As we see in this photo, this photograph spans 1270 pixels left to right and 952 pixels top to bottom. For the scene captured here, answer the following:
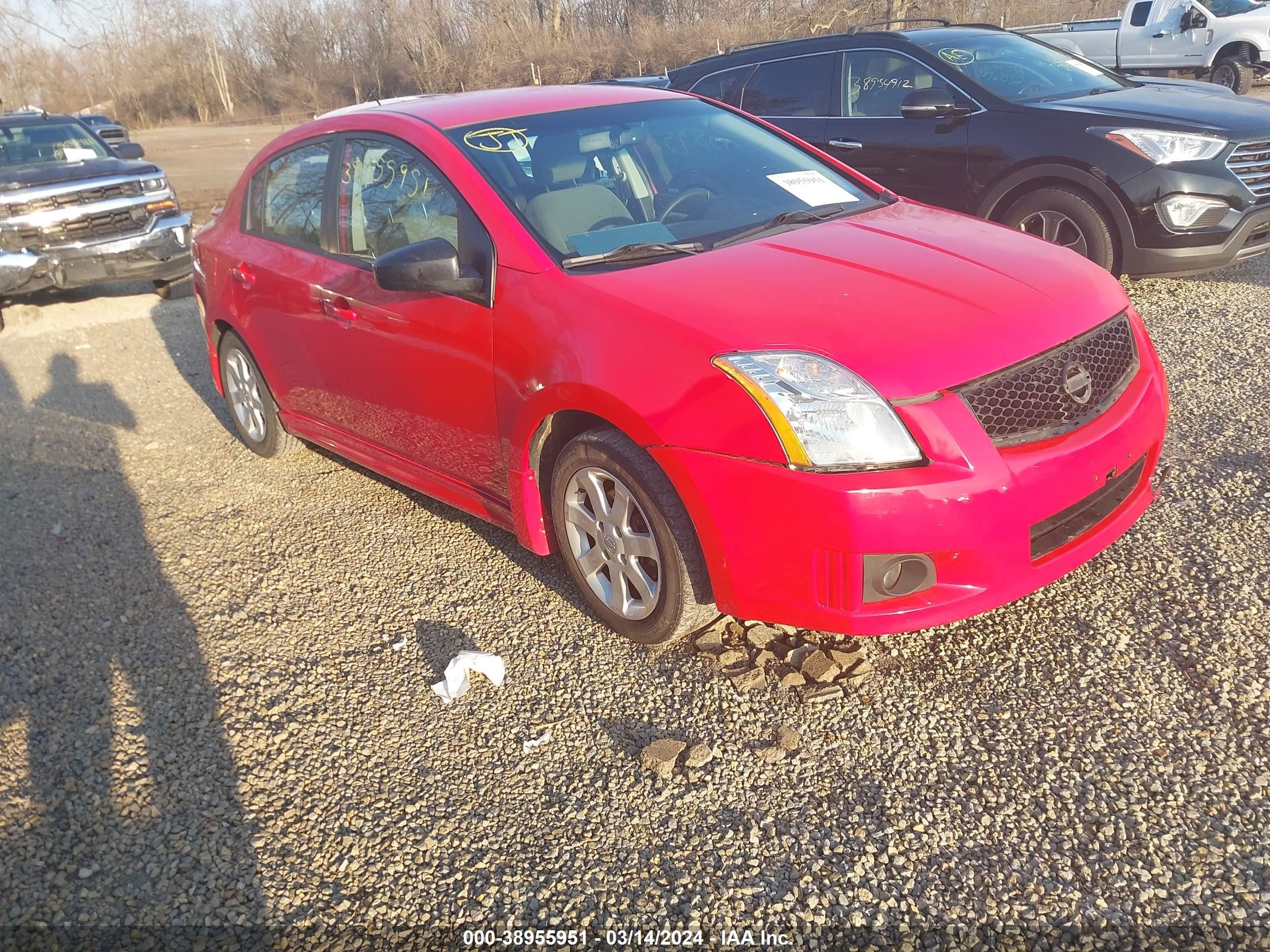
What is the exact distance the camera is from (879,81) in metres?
7.23

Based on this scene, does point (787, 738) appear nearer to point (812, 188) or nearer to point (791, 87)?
point (812, 188)

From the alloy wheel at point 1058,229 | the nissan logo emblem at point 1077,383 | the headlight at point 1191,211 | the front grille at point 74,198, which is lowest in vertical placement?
the alloy wheel at point 1058,229

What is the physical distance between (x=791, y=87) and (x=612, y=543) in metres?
5.61

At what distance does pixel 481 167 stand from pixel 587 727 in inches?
79.5

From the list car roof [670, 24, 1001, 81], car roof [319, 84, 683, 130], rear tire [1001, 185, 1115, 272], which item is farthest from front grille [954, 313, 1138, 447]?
car roof [670, 24, 1001, 81]

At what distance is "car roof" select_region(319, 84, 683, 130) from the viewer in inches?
157

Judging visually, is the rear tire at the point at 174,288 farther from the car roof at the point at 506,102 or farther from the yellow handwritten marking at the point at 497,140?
the yellow handwritten marking at the point at 497,140

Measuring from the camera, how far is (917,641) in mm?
3262

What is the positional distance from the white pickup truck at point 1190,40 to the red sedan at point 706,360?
15.8 metres

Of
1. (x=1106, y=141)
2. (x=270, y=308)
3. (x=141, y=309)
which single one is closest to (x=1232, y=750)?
(x=270, y=308)

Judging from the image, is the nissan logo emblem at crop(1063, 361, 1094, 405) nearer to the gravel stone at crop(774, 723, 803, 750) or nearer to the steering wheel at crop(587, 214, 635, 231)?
the gravel stone at crop(774, 723, 803, 750)

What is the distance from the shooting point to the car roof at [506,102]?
400 cm

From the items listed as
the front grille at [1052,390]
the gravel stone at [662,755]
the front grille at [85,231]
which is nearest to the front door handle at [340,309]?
the gravel stone at [662,755]

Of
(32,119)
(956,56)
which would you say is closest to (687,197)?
(956,56)
